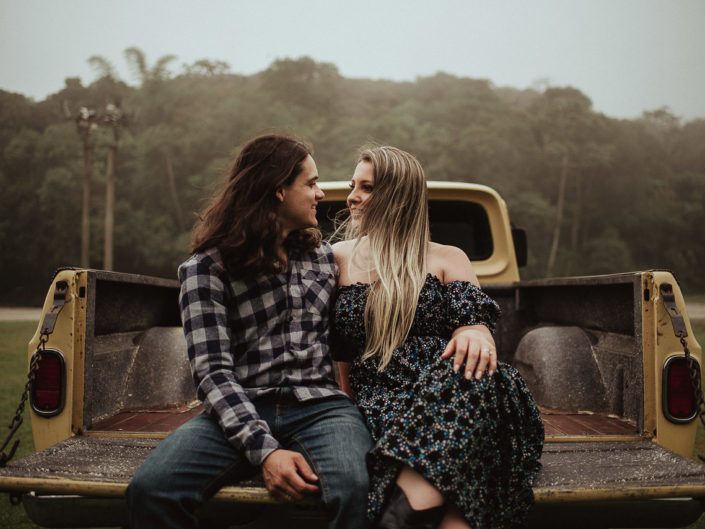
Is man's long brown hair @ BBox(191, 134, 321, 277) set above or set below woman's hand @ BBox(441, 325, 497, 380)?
above

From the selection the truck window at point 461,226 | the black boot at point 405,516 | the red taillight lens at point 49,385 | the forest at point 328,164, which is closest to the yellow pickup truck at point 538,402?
the red taillight lens at point 49,385

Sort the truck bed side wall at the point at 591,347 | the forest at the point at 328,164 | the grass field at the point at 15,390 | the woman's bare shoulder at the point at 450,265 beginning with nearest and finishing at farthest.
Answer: the woman's bare shoulder at the point at 450,265, the truck bed side wall at the point at 591,347, the grass field at the point at 15,390, the forest at the point at 328,164

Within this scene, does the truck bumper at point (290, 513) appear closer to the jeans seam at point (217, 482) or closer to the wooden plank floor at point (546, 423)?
the jeans seam at point (217, 482)

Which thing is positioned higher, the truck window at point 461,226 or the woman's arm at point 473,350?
the truck window at point 461,226

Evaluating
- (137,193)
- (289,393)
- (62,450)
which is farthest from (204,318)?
(137,193)

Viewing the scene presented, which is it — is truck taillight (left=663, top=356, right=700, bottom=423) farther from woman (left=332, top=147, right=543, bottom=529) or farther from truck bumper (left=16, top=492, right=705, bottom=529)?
woman (left=332, top=147, right=543, bottom=529)

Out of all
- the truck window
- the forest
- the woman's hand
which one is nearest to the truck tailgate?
the woman's hand

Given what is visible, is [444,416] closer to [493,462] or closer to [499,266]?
[493,462]

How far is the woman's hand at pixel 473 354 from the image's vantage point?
1.64 m

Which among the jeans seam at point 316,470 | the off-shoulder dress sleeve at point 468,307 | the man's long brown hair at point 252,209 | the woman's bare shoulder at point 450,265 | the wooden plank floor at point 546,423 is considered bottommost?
the wooden plank floor at point 546,423

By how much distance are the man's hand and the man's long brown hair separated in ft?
1.91

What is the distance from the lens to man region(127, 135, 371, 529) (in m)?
1.52

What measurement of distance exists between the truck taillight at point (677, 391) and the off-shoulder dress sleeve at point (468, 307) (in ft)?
2.09

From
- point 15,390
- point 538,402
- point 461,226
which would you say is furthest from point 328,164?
point 538,402
